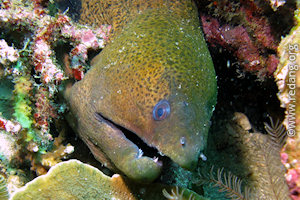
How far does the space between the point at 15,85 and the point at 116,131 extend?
122cm

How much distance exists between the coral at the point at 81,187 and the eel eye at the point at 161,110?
33.8 inches

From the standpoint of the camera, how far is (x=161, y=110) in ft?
6.57

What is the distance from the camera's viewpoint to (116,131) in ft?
7.84

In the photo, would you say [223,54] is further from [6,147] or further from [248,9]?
[6,147]

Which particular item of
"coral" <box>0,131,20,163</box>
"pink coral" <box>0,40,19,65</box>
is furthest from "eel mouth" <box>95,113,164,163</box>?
"pink coral" <box>0,40,19,65</box>

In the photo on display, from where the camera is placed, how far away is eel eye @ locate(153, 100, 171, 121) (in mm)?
1986

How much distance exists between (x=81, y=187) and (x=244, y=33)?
2.80 meters

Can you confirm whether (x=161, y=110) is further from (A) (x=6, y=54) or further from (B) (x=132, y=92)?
(A) (x=6, y=54)

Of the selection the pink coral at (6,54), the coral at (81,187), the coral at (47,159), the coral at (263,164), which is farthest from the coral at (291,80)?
the pink coral at (6,54)

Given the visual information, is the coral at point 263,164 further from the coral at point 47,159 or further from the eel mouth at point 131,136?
the coral at point 47,159

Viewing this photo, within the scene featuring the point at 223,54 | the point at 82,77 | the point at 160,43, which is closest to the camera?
the point at 160,43

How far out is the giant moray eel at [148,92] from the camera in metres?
1.97

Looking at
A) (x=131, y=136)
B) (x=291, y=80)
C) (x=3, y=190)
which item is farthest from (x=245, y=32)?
(x=3, y=190)

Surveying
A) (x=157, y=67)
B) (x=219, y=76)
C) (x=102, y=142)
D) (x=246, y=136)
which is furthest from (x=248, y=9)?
(x=102, y=142)
